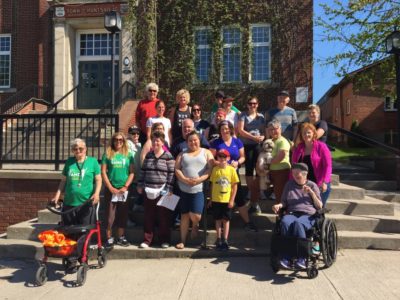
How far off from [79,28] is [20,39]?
272 centimetres

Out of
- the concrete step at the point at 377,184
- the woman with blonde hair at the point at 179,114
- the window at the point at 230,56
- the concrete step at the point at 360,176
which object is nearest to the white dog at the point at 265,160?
the woman with blonde hair at the point at 179,114

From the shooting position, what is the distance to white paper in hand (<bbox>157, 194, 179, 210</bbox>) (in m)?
6.21

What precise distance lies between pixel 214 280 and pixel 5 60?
1625 cm

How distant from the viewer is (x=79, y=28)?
17016 millimetres

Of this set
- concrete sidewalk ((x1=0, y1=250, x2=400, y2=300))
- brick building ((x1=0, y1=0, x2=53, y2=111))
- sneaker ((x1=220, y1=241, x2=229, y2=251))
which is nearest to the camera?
concrete sidewalk ((x1=0, y1=250, x2=400, y2=300))

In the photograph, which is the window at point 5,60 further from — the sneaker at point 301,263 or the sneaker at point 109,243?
the sneaker at point 301,263

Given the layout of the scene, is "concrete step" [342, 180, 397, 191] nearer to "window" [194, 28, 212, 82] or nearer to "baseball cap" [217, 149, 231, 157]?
"baseball cap" [217, 149, 231, 157]

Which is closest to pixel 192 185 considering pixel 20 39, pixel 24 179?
pixel 24 179

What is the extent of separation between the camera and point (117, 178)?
6.23m

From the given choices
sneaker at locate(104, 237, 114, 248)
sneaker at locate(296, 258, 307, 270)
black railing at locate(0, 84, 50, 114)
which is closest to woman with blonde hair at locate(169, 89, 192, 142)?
sneaker at locate(104, 237, 114, 248)

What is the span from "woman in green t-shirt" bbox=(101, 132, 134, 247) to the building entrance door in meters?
11.0

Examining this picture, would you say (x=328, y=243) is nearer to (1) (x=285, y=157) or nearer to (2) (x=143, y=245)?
(1) (x=285, y=157)

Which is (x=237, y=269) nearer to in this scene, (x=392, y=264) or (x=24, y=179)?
(x=392, y=264)

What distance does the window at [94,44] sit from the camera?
17266mm
